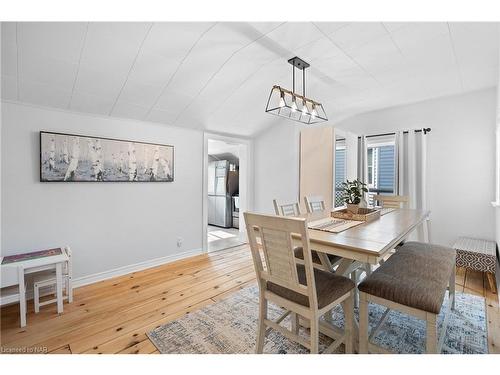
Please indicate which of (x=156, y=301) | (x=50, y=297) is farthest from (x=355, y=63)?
(x=50, y=297)

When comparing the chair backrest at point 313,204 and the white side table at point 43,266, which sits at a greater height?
the chair backrest at point 313,204

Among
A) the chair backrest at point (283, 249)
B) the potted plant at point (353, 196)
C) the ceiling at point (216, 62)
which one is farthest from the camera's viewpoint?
the potted plant at point (353, 196)

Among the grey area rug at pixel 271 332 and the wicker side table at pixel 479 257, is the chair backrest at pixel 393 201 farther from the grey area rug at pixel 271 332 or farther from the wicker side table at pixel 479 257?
the grey area rug at pixel 271 332

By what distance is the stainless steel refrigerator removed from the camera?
5820 millimetres

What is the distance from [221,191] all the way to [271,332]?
174 inches

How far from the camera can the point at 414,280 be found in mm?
1404

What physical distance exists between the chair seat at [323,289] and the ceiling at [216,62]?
1899mm

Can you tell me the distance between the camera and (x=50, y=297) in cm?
232

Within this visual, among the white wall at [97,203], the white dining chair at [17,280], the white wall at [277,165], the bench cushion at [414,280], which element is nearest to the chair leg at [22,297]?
the white dining chair at [17,280]

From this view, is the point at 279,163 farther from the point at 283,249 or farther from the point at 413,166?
the point at 283,249

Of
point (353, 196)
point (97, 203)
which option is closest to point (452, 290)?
point (353, 196)

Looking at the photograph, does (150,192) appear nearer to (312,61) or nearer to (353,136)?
(312,61)

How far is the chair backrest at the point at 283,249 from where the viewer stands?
118 cm

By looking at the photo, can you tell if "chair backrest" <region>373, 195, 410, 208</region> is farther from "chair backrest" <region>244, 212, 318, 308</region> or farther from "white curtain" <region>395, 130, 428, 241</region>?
"chair backrest" <region>244, 212, 318, 308</region>
